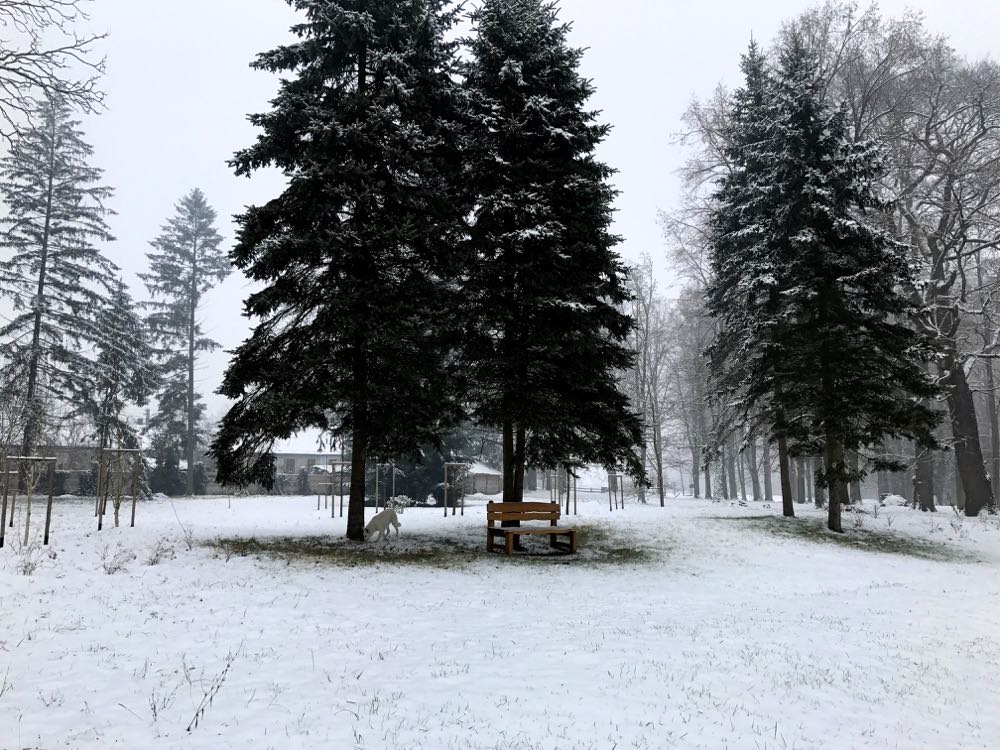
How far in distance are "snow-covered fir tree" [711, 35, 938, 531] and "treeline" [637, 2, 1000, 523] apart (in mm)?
50

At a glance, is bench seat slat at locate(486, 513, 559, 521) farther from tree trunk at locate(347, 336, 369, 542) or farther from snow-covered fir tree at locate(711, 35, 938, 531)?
snow-covered fir tree at locate(711, 35, 938, 531)

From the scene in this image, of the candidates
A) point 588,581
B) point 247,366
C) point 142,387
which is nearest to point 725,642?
point 588,581

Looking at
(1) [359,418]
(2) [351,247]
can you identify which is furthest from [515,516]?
(2) [351,247]

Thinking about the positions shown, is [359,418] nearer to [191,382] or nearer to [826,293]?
[826,293]

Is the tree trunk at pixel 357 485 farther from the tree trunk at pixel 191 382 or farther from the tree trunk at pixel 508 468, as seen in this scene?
the tree trunk at pixel 191 382

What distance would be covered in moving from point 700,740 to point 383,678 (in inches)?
110

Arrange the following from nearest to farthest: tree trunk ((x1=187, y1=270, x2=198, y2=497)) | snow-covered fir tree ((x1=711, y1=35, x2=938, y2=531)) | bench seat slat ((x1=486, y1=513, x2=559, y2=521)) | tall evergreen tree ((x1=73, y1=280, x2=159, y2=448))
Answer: bench seat slat ((x1=486, y1=513, x2=559, y2=521)), snow-covered fir tree ((x1=711, y1=35, x2=938, y2=531)), tall evergreen tree ((x1=73, y1=280, x2=159, y2=448)), tree trunk ((x1=187, y1=270, x2=198, y2=497))

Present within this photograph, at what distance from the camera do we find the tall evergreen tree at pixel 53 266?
2600 centimetres

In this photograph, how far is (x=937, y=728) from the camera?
5168 millimetres

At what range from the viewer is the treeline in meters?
17.3

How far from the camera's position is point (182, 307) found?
136 feet

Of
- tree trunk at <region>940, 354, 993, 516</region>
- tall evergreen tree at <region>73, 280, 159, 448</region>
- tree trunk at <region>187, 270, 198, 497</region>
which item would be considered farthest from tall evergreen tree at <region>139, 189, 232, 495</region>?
tree trunk at <region>940, 354, 993, 516</region>

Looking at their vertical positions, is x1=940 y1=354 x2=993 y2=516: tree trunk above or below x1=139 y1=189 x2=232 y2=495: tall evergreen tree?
below

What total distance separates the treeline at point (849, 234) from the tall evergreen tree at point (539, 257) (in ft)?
20.9
